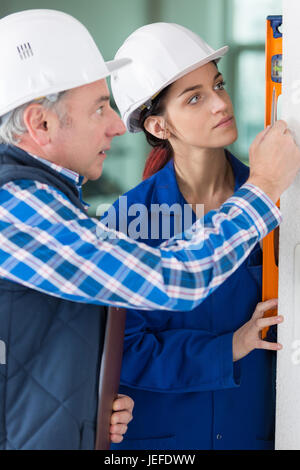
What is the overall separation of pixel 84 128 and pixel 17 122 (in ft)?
0.42

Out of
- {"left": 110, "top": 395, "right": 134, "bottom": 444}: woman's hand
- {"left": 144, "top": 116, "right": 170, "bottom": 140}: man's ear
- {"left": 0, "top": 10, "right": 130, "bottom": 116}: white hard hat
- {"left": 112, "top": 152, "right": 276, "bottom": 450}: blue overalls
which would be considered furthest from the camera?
{"left": 144, "top": 116, "right": 170, "bottom": 140}: man's ear

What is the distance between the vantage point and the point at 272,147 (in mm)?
1149

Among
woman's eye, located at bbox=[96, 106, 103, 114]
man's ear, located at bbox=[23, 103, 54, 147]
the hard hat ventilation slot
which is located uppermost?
the hard hat ventilation slot

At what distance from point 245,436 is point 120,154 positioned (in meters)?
3.71

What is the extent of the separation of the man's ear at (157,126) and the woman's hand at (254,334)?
0.55 m

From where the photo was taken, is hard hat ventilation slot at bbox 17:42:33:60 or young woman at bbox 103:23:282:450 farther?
young woman at bbox 103:23:282:450

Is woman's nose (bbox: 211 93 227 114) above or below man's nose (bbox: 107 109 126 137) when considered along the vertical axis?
above

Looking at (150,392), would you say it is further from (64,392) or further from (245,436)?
(64,392)

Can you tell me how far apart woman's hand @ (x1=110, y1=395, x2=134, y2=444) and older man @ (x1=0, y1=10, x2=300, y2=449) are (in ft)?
0.39

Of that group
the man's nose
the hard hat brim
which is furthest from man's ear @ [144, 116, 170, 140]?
the man's nose

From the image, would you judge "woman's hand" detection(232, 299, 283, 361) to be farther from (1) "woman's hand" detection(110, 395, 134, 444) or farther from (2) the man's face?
(2) the man's face

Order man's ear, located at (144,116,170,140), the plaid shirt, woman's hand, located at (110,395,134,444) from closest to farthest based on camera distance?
the plaid shirt → woman's hand, located at (110,395,134,444) → man's ear, located at (144,116,170,140)

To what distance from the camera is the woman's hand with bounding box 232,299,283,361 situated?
1343 millimetres

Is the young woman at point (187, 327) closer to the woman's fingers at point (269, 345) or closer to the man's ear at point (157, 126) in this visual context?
the man's ear at point (157, 126)
